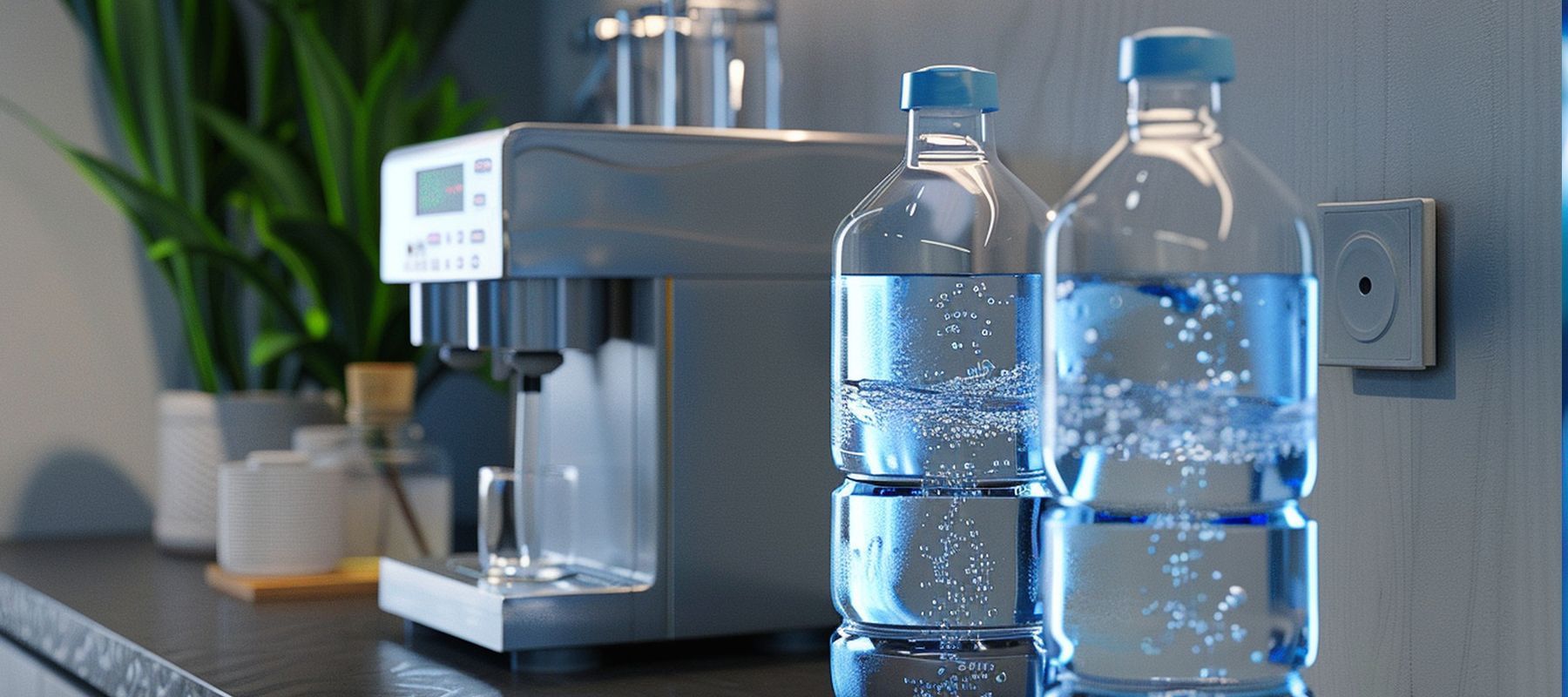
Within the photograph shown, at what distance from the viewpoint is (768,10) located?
1.62 metres

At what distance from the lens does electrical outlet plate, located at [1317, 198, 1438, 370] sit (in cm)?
93

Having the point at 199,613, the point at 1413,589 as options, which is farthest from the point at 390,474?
the point at 1413,589

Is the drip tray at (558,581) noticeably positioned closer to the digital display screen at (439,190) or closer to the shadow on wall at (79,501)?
the digital display screen at (439,190)

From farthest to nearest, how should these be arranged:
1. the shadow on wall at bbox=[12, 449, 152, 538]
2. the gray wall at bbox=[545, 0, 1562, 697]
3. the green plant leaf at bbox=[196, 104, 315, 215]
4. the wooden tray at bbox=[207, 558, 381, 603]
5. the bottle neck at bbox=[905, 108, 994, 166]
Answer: the shadow on wall at bbox=[12, 449, 152, 538], the green plant leaf at bbox=[196, 104, 315, 215], the wooden tray at bbox=[207, 558, 381, 603], the bottle neck at bbox=[905, 108, 994, 166], the gray wall at bbox=[545, 0, 1562, 697]

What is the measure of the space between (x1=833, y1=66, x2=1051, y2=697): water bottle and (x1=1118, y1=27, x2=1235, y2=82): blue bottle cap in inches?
7.1

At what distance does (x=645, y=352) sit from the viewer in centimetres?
122

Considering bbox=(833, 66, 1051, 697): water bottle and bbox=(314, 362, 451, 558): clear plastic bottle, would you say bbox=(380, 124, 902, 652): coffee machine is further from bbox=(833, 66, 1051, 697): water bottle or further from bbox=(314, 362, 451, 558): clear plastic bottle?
bbox=(314, 362, 451, 558): clear plastic bottle

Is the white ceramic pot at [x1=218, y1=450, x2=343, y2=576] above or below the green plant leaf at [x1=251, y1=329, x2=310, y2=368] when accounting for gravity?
below

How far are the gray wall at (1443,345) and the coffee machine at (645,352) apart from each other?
1.07ft

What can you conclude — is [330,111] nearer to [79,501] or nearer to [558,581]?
[79,501]

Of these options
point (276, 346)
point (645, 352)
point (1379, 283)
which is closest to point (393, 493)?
point (276, 346)

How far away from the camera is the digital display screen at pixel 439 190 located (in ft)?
3.99

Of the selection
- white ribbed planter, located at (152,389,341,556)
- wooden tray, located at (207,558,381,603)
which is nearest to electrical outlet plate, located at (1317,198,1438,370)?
wooden tray, located at (207,558,381,603)

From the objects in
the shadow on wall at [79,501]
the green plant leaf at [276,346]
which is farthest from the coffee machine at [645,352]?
the shadow on wall at [79,501]
